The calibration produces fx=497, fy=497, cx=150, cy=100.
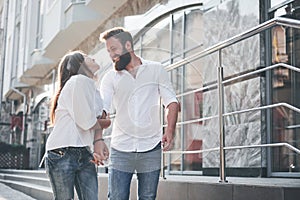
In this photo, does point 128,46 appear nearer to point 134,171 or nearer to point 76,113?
point 76,113

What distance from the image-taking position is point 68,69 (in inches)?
117

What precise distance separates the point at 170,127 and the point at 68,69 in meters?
0.70

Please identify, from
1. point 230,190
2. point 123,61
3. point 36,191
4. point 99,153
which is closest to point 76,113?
point 99,153

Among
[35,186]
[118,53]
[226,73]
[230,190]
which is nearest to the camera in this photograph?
[118,53]

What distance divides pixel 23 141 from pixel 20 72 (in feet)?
15.1

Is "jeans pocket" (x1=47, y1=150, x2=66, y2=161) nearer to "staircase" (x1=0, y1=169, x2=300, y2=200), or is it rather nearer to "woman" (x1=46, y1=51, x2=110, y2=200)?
"woman" (x1=46, y1=51, x2=110, y2=200)

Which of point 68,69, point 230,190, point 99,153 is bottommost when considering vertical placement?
point 230,190

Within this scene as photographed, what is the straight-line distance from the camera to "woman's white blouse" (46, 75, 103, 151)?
112 inches

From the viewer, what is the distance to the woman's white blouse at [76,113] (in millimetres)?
2838

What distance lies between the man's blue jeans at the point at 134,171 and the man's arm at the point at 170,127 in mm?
78

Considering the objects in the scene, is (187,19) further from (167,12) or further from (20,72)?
(20,72)

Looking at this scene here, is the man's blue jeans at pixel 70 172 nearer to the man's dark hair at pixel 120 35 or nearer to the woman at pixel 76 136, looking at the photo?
the woman at pixel 76 136

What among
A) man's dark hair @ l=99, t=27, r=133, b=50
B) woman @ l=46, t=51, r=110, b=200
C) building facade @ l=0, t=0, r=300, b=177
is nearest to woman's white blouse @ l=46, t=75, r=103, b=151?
woman @ l=46, t=51, r=110, b=200

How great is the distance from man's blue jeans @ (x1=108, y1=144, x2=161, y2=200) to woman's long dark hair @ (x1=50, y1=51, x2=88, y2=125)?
0.45m
